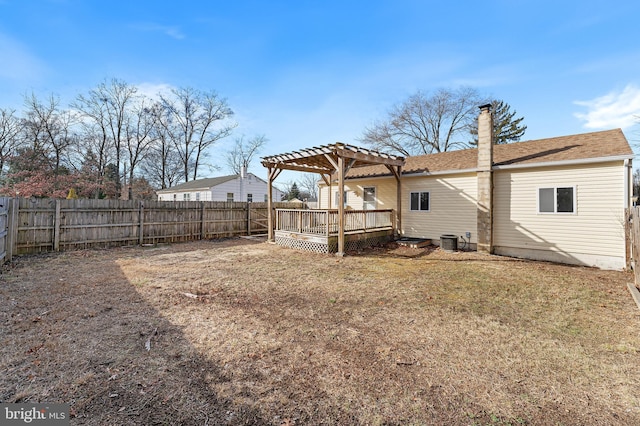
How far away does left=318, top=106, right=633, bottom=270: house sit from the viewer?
7867mm

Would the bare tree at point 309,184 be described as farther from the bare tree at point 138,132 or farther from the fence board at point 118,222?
the fence board at point 118,222

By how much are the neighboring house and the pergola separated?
43.8 feet

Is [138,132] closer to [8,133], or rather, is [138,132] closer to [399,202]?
[8,133]

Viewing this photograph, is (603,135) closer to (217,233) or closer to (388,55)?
(388,55)

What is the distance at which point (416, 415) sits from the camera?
7.42 ft

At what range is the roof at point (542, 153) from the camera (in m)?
8.10

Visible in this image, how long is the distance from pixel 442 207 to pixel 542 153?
3569 millimetres

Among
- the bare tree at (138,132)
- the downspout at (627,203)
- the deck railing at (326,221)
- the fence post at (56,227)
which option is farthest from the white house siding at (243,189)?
the downspout at (627,203)

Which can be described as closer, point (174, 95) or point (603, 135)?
point (603, 135)

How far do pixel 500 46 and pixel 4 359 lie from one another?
51.3 feet

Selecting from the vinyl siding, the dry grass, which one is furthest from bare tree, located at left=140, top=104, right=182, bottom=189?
the dry grass

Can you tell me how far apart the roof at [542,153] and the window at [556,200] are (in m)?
0.91

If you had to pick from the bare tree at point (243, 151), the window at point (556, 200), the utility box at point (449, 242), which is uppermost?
the bare tree at point (243, 151)

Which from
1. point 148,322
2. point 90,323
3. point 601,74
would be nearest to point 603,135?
point 601,74
